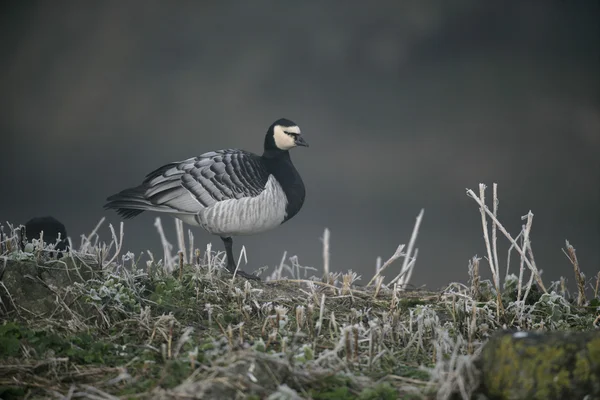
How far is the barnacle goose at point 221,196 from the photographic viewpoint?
21.2ft

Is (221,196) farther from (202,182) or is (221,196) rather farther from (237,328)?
(237,328)

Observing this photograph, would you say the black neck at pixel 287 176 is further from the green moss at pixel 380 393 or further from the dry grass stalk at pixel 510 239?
the green moss at pixel 380 393

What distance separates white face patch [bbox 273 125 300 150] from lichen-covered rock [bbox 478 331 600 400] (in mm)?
4639

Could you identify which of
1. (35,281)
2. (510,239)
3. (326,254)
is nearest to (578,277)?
(510,239)

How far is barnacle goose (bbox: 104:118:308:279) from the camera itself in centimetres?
646

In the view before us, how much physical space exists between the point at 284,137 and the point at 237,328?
3401 mm

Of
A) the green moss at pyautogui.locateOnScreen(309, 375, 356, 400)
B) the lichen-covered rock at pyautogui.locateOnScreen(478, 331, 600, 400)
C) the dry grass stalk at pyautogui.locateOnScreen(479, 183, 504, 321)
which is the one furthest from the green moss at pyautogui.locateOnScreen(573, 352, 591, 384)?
the dry grass stalk at pyautogui.locateOnScreen(479, 183, 504, 321)

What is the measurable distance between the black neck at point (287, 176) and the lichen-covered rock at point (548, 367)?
414 centimetres

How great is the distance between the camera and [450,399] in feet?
9.82

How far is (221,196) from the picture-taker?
646 centimetres

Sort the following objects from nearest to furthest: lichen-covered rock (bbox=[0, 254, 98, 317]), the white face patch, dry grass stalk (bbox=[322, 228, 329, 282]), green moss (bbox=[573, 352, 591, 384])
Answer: green moss (bbox=[573, 352, 591, 384]), lichen-covered rock (bbox=[0, 254, 98, 317]), dry grass stalk (bbox=[322, 228, 329, 282]), the white face patch

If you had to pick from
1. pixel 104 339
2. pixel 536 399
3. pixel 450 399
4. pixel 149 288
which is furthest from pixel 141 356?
pixel 536 399

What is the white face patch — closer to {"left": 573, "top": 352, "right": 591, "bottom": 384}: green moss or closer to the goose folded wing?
the goose folded wing

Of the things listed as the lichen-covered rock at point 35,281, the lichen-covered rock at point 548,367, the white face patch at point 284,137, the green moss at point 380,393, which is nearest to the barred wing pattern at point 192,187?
the white face patch at point 284,137
